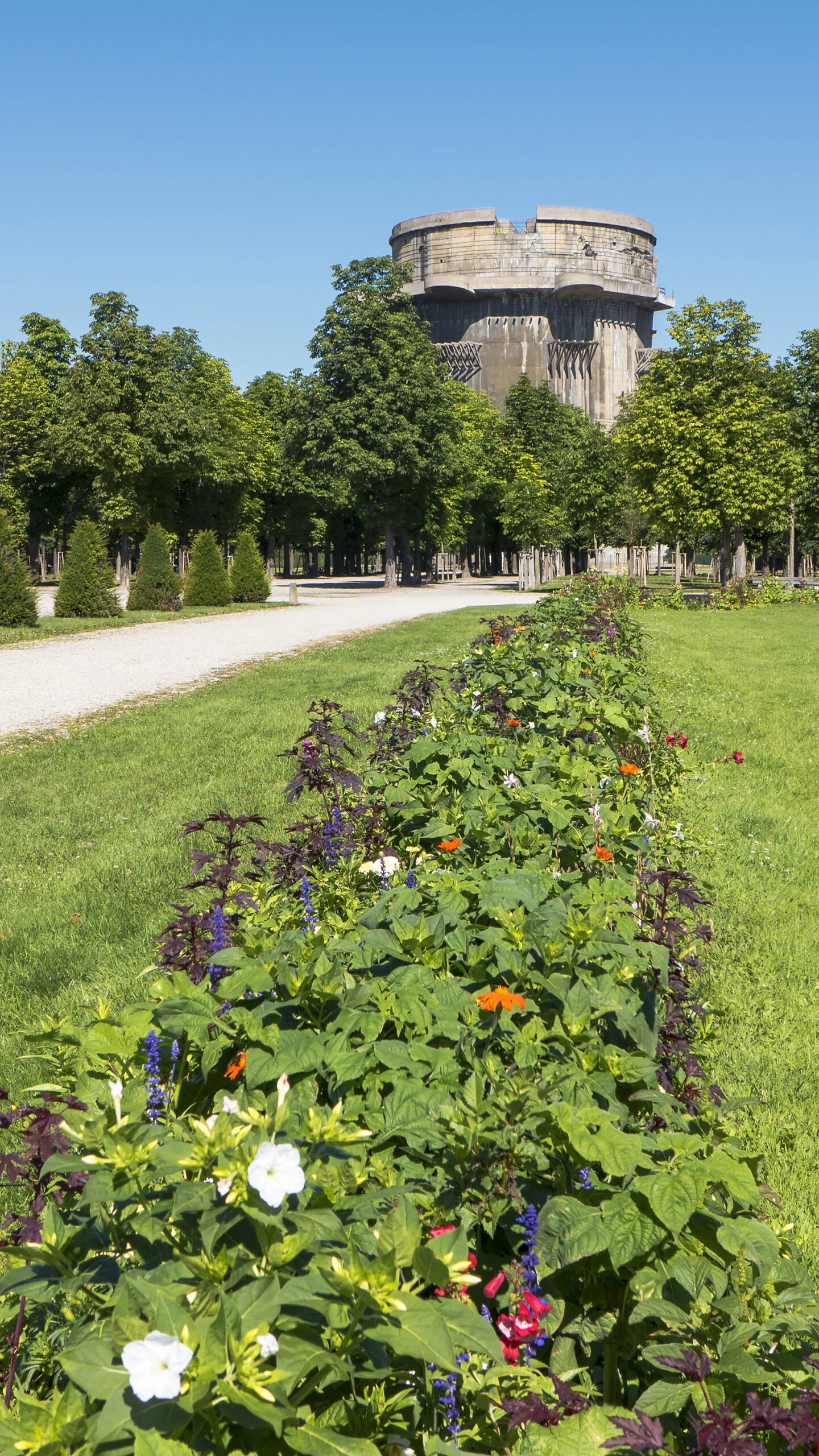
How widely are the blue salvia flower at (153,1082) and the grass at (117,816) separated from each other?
777 millimetres

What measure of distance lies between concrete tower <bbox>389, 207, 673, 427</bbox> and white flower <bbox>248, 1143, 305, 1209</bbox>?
316 feet

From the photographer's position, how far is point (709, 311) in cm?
3838

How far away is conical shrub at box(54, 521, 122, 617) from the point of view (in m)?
29.6

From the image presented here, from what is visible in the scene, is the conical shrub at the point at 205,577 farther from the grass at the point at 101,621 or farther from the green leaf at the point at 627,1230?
the green leaf at the point at 627,1230

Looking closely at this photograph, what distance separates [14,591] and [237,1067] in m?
24.5

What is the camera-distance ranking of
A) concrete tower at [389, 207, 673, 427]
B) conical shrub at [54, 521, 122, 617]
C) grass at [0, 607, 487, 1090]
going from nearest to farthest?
grass at [0, 607, 487, 1090] < conical shrub at [54, 521, 122, 617] < concrete tower at [389, 207, 673, 427]

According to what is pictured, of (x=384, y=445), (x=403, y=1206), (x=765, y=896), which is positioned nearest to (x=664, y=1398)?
(x=403, y=1206)

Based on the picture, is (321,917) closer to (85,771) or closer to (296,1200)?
(296,1200)

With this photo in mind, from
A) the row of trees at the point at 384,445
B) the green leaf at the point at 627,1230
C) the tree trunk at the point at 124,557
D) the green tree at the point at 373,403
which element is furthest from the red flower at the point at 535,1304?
the green tree at the point at 373,403

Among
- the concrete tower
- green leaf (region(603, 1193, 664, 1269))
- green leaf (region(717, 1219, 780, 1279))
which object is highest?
the concrete tower

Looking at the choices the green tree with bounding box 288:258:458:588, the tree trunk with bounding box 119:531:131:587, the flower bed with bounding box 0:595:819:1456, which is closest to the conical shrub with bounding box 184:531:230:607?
the tree trunk with bounding box 119:531:131:587

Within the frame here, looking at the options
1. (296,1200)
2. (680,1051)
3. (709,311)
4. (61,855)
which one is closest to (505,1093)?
(296,1200)

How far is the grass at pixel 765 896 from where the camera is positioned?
371 cm

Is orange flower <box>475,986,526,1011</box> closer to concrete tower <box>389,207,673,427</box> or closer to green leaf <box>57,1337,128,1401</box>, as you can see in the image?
green leaf <box>57,1337,128,1401</box>
